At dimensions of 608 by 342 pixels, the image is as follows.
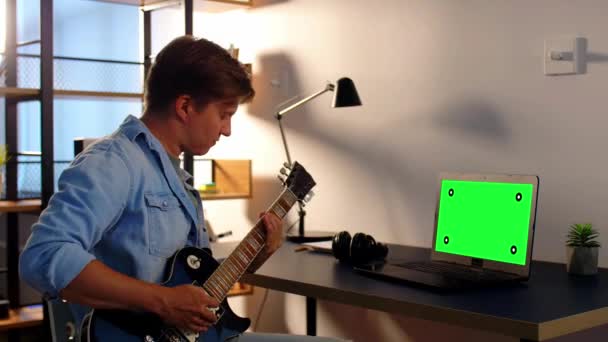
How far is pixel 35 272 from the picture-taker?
1402 mm

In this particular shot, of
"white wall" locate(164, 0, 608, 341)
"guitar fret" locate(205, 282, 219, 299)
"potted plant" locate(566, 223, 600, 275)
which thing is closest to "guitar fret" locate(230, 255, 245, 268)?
"guitar fret" locate(205, 282, 219, 299)

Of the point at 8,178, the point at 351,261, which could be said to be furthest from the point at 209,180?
the point at 351,261

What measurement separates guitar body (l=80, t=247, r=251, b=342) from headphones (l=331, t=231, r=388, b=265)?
2.38 feet

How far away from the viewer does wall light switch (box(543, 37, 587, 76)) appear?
7.82 ft

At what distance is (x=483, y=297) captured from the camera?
187 centimetres

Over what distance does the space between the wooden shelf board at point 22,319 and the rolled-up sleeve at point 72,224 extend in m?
1.84

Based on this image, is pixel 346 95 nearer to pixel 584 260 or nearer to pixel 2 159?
pixel 584 260

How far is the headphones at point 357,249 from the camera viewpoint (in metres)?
2.38

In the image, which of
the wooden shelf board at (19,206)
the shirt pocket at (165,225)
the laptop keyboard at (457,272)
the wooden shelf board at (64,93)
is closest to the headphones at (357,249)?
the laptop keyboard at (457,272)

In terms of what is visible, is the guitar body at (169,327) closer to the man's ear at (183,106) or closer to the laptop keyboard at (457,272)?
the man's ear at (183,106)

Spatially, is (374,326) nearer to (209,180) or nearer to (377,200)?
(377,200)

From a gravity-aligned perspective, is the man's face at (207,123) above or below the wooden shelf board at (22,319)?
above

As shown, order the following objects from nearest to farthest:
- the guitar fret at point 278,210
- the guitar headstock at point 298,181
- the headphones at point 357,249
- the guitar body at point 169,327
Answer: the guitar body at point 169,327, the guitar fret at point 278,210, the guitar headstock at point 298,181, the headphones at point 357,249

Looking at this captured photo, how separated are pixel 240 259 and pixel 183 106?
0.37m
